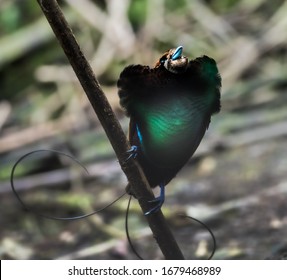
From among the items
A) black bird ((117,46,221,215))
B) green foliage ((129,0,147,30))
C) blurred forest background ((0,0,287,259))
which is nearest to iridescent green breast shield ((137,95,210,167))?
black bird ((117,46,221,215))

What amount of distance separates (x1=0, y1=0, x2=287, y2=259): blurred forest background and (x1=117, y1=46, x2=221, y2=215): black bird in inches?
8.7

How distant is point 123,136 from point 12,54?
152 cm

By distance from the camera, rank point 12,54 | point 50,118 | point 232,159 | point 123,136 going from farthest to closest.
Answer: point 12,54 < point 50,118 < point 232,159 < point 123,136

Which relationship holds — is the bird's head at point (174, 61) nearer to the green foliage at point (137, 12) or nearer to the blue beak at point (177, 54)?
the blue beak at point (177, 54)

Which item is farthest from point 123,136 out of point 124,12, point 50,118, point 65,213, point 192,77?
point 124,12

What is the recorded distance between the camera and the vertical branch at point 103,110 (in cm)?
67

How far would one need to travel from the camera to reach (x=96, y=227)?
1232mm

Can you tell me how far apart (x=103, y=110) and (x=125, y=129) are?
50 cm

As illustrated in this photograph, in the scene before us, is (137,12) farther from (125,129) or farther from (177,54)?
(177,54)

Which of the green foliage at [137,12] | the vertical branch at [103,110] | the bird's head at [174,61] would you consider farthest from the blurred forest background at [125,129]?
the bird's head at [174,61]

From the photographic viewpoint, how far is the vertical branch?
667 mm

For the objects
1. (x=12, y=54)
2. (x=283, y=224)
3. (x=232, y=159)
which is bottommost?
(x=283, y=224)

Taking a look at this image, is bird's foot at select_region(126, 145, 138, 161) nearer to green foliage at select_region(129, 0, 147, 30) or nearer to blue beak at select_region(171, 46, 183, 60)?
blue beak at select_region(171, 46, 183, 60)
